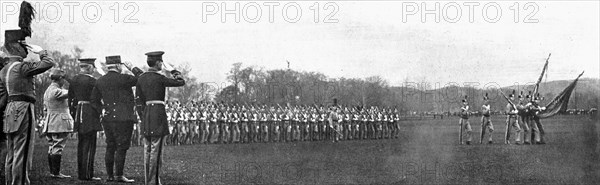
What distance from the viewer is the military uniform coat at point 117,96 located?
7945 mm

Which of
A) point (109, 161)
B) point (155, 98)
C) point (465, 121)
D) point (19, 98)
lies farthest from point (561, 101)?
point (19, 98)

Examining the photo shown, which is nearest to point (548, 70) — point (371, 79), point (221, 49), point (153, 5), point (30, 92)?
point (371, 79)

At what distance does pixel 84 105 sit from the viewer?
8.16 m

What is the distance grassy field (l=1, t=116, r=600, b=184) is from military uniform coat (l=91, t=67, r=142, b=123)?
28.3 inches

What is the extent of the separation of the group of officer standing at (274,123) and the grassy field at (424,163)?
213cm

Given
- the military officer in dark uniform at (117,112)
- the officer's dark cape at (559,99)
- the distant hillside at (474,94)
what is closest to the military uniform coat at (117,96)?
the military officer in dark uniform at (117,112)

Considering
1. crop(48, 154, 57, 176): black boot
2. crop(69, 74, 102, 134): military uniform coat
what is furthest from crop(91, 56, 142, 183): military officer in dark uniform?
crop(48, 154, 57, 176): black boot

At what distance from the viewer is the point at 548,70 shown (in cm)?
1085

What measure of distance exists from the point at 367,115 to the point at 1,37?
34.8ft

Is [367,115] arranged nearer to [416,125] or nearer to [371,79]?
[416,125]

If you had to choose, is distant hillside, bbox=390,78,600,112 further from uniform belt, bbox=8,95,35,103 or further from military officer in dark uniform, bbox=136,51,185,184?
uniform belt, bbox=8,95,35,103

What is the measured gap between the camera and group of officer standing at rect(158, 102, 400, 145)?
15.1 meters

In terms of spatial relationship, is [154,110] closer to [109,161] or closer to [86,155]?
[109,161]

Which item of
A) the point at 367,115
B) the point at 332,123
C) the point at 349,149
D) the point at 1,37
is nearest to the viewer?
the point at 1,37
